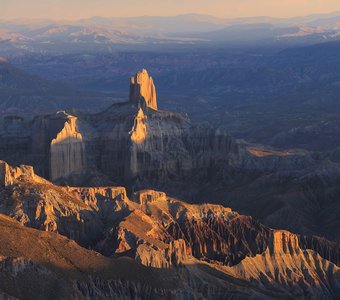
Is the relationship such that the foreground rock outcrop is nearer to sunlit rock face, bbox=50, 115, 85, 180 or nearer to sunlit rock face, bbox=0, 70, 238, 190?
sunlit rock face, bbox=50, 115, 85, 180

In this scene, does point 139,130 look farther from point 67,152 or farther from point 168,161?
point 67,152

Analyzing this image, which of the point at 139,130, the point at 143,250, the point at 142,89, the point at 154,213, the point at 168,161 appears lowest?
the point at 168,161

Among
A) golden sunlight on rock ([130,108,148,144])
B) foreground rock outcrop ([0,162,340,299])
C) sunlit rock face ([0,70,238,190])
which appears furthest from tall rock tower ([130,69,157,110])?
foreground rock outcrop ([0,162,340,299])

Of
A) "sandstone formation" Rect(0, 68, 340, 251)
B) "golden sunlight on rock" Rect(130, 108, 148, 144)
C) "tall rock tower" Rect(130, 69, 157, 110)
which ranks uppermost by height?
"tall rock tower" Rect(130, 69, 157, 110)

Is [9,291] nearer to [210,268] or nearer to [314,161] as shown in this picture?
[210,268]

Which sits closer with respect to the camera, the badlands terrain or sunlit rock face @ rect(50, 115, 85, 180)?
the badlands terrain

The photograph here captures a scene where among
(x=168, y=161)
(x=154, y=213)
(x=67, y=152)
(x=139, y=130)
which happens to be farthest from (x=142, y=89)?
(x=154, y=213)

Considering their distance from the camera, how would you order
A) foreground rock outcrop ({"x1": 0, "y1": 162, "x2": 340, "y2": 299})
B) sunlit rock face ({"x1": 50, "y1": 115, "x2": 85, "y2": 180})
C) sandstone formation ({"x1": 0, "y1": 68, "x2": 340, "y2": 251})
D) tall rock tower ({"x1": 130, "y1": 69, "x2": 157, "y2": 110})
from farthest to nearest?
1. tall rock tower ({"x1": 130, "y1": 69, "x2": 157, "y2": 110})
2. sunlit rock face ({"x1": 50, "y1": 115, "x2": 85, "y2": 180})
3. sandstone formation ({"x1": 0, "y1": 68, "x2": 340, "y2": 251})
4. foreground rock outcrop ({"x1": 0, "y1": 162, "x2": 340, "y2": 299})

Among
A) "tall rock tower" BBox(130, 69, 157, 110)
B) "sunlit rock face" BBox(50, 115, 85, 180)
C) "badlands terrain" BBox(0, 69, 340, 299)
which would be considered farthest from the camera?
"tall rock tower" BBox(130, 69, 157, 110)
